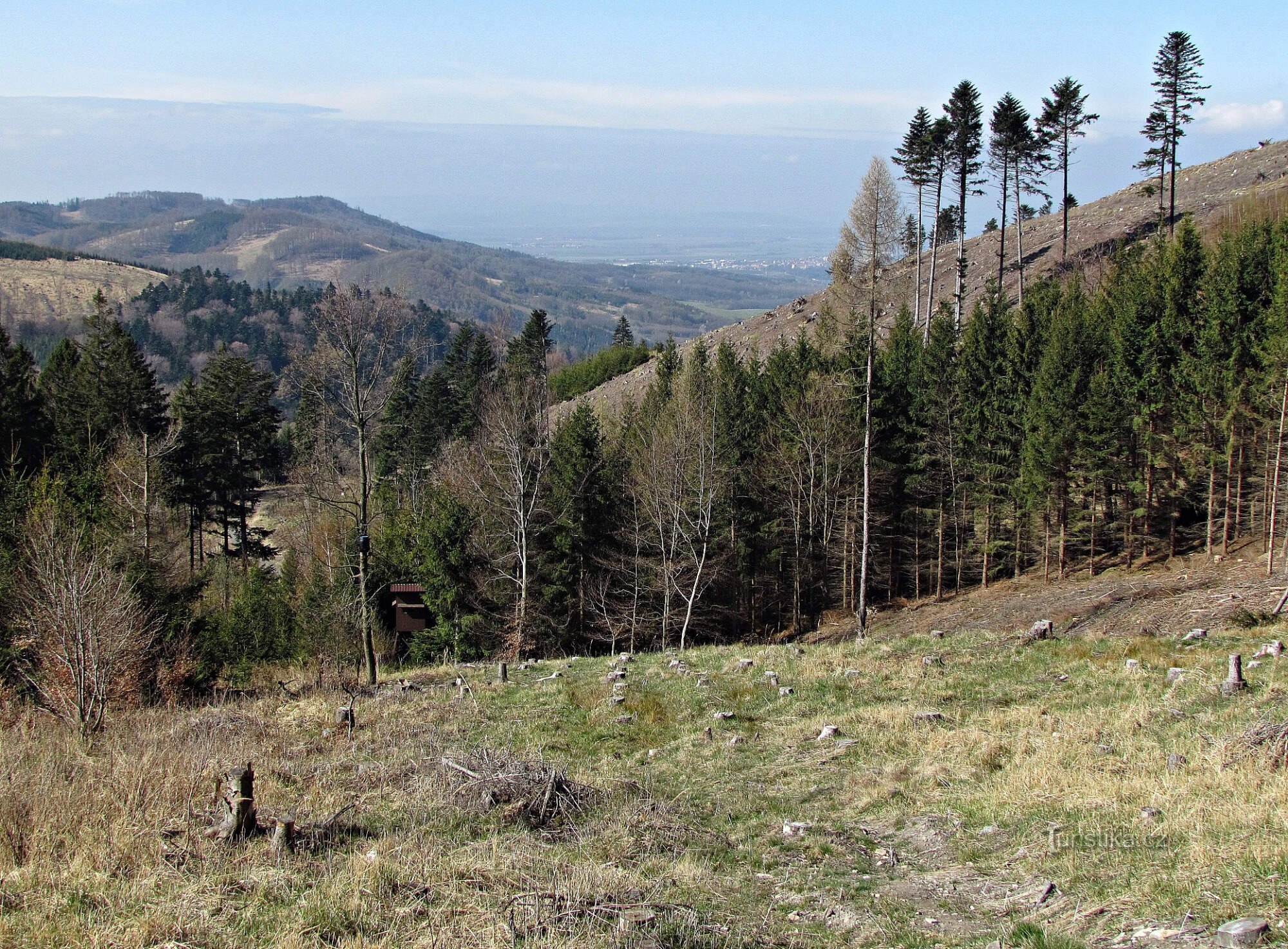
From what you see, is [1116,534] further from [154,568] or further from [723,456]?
[154,568]

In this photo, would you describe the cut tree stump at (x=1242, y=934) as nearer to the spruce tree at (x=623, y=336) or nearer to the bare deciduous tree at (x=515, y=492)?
the bare deciduous tree at (x=515, y=492)

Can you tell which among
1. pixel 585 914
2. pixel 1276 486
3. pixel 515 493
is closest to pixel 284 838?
pixel 585 914

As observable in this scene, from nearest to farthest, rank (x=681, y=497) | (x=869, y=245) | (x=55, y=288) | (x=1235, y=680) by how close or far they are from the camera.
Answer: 1. (x=1235, y=680)
2. (x=869, y=245)
3. (x=681, y=497)
4. (x=55, y=288)

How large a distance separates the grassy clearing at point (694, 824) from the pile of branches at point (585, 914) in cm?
3

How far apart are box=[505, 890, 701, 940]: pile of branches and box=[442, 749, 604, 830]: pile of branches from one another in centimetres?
224

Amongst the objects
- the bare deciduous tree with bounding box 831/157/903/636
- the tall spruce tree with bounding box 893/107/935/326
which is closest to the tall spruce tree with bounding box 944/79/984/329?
the tall spruce tree with bounding box 893/107/935/326

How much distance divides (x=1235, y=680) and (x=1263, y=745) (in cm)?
378

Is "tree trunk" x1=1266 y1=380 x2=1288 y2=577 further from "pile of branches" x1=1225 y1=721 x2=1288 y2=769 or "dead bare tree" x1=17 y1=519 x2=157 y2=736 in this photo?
"dead bare tree" x1=17 y1=519 x2=157 y2=736

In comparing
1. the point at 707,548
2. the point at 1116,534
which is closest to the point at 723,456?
the point at 707,548

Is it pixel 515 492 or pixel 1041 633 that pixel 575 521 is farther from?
pixel 1041 633

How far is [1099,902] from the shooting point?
22.2 feet

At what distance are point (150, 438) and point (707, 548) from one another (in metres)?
27.4

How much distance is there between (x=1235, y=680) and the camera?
12.5m

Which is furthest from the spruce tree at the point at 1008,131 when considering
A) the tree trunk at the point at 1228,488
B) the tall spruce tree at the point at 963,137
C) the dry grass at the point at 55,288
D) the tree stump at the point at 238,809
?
the dry grass at the point at 55,288
